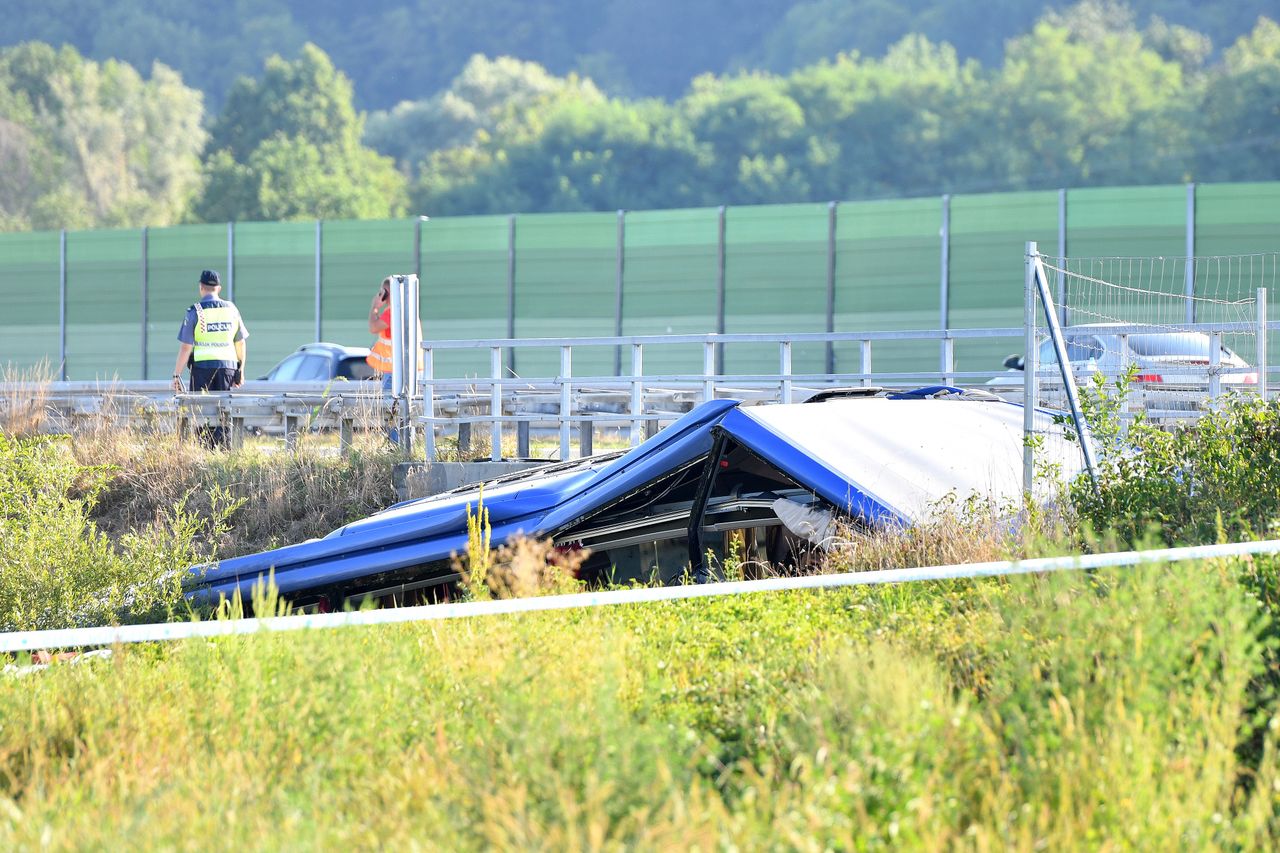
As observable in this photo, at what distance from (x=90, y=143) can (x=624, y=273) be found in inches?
2390

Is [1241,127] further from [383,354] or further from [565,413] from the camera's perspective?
[565,413]

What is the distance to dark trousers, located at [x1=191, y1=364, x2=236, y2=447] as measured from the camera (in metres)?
15.3

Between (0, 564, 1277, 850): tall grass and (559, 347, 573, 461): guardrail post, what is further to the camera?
(559, 347, 573, 461): guardrail post

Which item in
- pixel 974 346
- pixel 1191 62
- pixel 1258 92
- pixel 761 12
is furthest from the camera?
pixel 761 12

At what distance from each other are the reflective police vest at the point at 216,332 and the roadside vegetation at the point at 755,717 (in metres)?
8.96

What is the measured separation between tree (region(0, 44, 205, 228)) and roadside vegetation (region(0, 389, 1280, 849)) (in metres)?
67.4

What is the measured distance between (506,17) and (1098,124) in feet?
191

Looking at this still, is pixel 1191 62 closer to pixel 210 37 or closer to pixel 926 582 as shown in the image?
pixel 210 37

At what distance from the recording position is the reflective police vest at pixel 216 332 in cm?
1480

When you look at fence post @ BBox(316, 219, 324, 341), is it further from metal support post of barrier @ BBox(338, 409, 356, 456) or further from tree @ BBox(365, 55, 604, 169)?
tree @ BBox(365, 55, 604, 169)

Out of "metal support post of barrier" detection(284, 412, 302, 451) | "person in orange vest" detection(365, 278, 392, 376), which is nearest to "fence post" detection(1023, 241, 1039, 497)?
"metal support post of barrier" detection(284, 412, 302, 451)

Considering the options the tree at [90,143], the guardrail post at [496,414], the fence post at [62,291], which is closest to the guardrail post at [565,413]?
the guardrail post at [496,414]

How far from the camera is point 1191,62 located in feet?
270

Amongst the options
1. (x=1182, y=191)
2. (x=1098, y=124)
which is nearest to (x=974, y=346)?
(x=1182, y=191)
